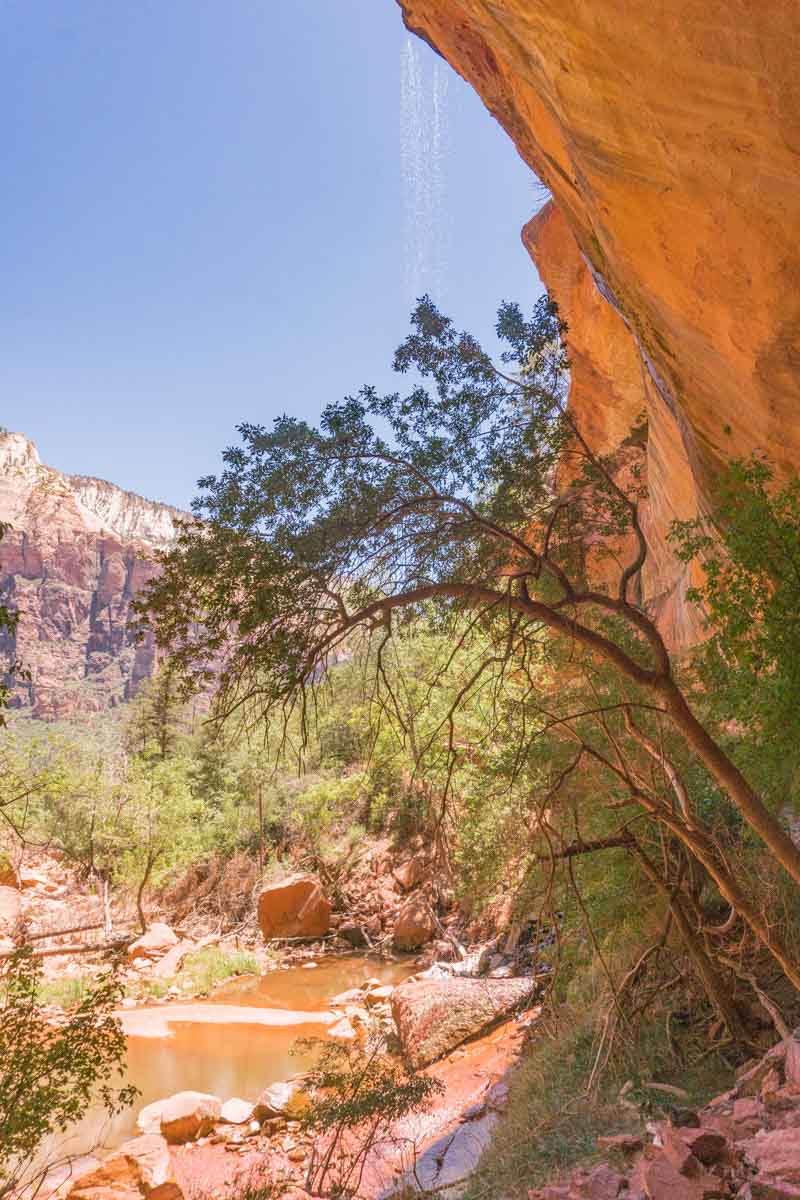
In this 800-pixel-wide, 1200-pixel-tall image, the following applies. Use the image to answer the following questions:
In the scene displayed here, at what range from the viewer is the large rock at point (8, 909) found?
821 inches

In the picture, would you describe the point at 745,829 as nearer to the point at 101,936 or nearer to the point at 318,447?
the point at 318,447

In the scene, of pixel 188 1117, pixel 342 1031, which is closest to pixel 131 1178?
pixel 188 1117

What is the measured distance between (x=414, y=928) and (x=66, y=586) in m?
94.8

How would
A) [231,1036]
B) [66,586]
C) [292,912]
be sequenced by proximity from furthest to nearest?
[66,586], [292,912], [231,1036]

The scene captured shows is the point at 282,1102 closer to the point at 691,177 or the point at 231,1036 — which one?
the point at 231,1036

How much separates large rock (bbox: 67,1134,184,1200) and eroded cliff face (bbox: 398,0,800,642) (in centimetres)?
1007

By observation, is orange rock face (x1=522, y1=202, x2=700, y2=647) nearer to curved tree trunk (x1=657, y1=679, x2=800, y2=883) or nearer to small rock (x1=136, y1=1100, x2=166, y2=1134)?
curved tree trunk (x1=657, y1=679, x2=800, y2=883)

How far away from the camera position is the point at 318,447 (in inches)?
260

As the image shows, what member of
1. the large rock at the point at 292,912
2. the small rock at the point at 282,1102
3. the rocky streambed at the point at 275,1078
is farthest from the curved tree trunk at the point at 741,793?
the large rock at the point at 292,912

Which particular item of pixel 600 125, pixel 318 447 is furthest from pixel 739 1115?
pixel 600 125

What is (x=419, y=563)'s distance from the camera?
6844mm

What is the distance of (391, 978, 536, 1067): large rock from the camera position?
11.8 metres

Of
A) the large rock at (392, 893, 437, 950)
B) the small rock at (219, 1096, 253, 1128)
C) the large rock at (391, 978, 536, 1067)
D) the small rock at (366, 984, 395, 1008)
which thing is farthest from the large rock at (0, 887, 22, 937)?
the large rock at (391, 978, 536, 1067)

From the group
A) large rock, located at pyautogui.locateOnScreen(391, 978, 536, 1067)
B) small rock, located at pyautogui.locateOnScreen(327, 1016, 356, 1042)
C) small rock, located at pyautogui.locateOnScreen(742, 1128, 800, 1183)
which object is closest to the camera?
small rock, located at pyautogui.locateOnScreen(742, 1128, 800, 1183)
